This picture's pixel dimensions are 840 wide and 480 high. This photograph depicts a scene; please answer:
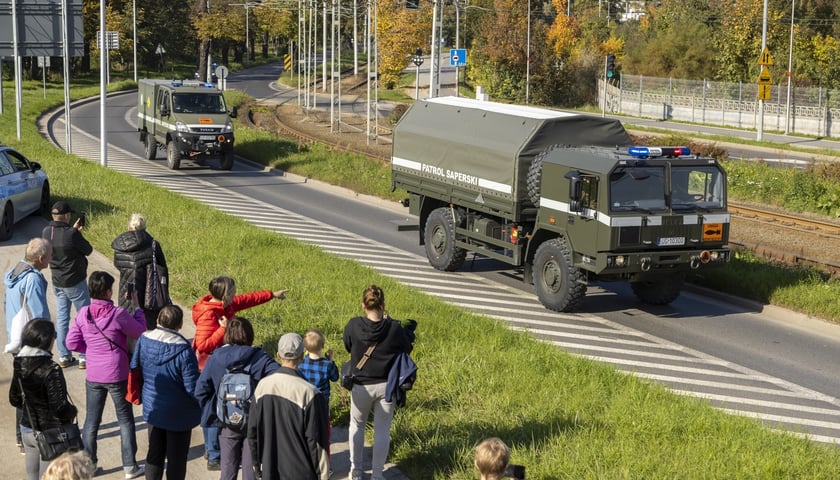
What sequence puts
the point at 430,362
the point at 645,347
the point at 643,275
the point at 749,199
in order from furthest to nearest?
the point at 749,199, the point at 643,275, the point at 645,347, the point at 430,362

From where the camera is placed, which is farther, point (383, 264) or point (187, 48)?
point (187, 48)

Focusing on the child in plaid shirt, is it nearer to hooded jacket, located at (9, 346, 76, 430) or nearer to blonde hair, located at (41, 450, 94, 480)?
hooded jacket, located at (9, 346, 76, 430)

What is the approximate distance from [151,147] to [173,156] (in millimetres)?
3128

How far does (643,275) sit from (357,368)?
928cm

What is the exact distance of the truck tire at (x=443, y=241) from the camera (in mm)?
20453

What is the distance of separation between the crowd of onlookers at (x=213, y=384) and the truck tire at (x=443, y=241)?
10.5 m

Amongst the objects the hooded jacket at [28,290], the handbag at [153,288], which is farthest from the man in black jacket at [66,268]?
the hooded jacket at [28,290]

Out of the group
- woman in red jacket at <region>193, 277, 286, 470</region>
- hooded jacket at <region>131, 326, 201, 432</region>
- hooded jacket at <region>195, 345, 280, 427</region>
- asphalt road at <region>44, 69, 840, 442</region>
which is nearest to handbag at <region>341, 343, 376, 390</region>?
hooded jacket at <region>195, 345, 280, 427</region>

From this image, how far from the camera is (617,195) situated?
16.5m

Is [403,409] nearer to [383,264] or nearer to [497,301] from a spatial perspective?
[497,301]

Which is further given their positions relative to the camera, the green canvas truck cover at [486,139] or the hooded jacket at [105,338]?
the green canvas truck cover at [486,139]

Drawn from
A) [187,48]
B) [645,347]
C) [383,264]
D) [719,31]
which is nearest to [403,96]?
[719,31]

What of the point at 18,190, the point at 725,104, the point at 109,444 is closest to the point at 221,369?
the point at 109,444

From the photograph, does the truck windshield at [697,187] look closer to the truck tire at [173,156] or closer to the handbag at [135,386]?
the handbag at [135,386]
